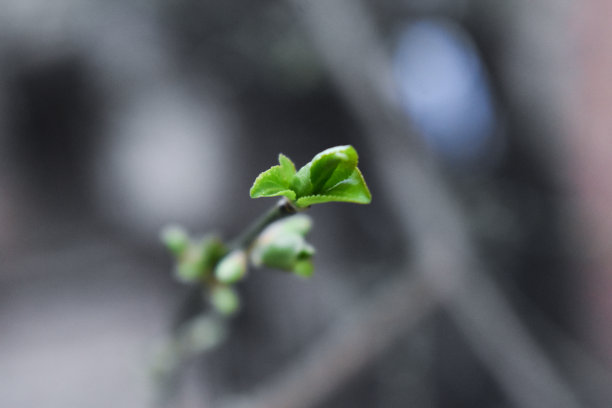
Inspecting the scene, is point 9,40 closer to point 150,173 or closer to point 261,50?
point 150,173

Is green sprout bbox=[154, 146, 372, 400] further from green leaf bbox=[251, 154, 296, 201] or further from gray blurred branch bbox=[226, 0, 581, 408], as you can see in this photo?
gray blurred branch bbox=[226, 0, 581, 408]

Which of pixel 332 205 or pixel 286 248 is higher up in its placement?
pixel 332 205

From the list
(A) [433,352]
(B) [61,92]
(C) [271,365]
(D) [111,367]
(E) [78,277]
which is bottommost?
(A) [433,352]

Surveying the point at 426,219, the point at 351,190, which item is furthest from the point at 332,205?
the point at 351,190

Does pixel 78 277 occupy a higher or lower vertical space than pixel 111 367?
higher

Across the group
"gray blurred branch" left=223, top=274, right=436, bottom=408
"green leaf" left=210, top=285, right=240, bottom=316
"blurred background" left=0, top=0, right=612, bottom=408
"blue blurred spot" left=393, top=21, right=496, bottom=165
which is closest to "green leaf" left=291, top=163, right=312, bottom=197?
"green leaf" left=210, top=285, right=240, bottom=316

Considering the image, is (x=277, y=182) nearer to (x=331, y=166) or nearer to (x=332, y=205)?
(x=331, y=166)

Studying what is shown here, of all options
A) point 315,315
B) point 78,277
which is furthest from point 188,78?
point 315,315

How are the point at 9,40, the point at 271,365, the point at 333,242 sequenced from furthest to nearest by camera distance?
the point at 333,242, the point at 9,40, the point at 271,365
